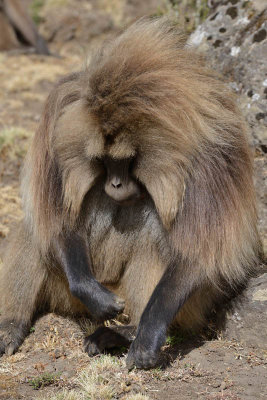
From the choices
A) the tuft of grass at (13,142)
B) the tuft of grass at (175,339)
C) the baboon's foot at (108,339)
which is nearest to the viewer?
the baboon's foot at (108,339)

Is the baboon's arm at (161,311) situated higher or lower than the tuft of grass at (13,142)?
lower

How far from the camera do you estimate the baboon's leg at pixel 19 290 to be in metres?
3.76

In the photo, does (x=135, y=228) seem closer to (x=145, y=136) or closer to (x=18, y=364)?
(x=145, y=136)

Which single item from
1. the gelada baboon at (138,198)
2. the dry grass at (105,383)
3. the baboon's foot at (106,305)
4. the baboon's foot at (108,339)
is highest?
the gelada baboon at (138,198)

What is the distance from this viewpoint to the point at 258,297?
3598 millimetres

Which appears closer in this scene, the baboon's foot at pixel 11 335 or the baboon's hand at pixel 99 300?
the baboon's hand at pixel 99 300

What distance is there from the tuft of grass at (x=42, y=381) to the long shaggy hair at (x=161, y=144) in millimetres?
778

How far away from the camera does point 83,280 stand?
11.2 feet

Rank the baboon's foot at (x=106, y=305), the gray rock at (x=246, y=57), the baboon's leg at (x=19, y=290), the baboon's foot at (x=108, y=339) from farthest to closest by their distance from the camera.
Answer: the gray rock at (x=246, y=57) → the baboon's leg at (x=19, y=290) → the baboon's foot at (x=108, y=339) → the baboon's foot at (x=106, y=305)

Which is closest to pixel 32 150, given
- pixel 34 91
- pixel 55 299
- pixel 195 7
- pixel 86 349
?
pixel 55 299

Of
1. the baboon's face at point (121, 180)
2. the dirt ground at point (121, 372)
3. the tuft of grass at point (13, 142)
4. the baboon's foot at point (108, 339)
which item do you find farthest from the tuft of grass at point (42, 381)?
the tuft of grass at point (13, 142)

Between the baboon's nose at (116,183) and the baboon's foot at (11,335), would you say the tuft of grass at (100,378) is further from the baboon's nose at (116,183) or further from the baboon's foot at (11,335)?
the baboon's nose at (116,183)

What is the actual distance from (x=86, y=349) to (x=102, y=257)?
0.55 meters

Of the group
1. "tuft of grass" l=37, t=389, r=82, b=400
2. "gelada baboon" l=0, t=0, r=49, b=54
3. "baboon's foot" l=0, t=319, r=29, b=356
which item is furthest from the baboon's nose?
"gelada baboon" l=0, t=0, r=49, b=54
